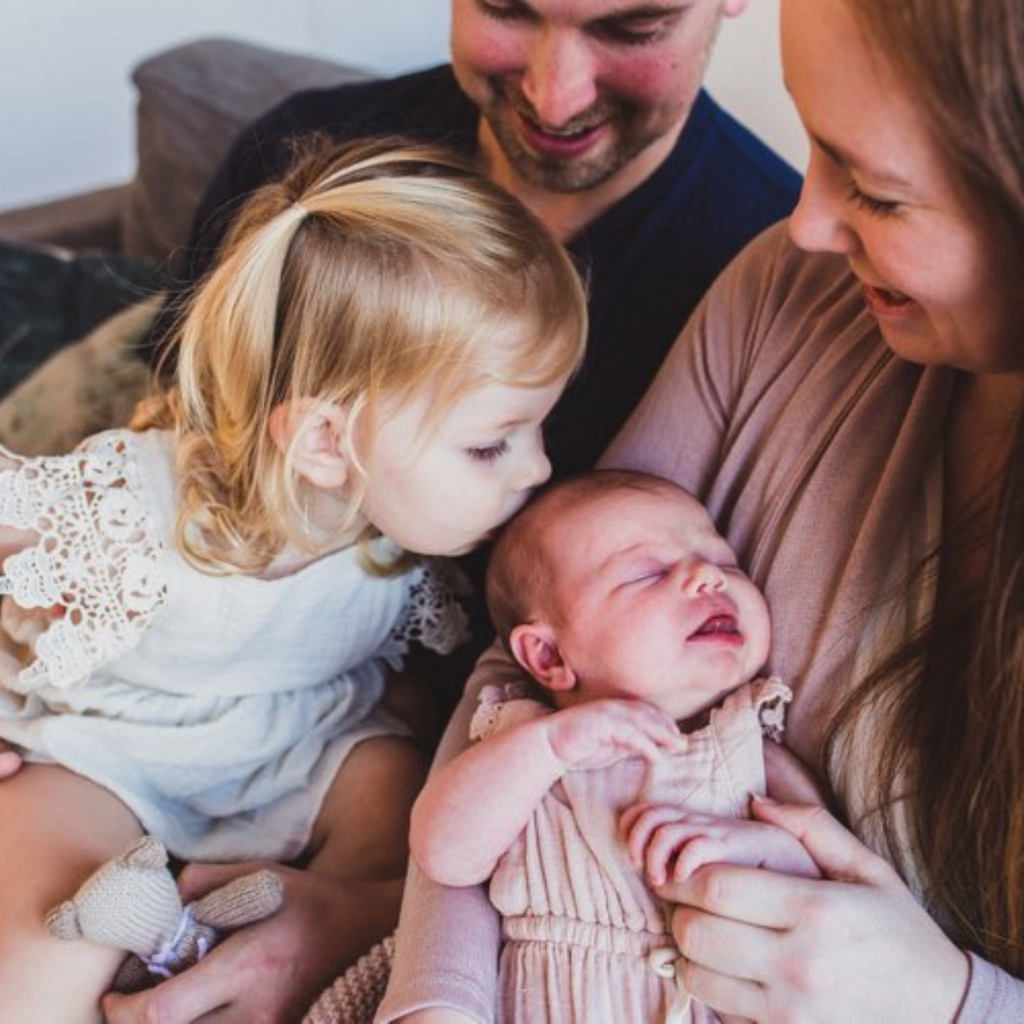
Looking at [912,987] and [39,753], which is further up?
[912,987]

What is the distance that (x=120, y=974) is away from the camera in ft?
4.86

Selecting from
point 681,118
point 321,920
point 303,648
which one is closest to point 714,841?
point 321,920

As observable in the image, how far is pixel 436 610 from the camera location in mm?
1786

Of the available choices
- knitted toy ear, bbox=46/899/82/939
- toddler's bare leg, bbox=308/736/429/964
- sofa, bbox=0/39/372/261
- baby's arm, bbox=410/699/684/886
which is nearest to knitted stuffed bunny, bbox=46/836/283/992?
knitted toy ear, bbox=46/899/82/939

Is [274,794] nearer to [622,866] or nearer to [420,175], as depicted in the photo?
[622,866]

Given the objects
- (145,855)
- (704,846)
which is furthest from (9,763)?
(704,846)

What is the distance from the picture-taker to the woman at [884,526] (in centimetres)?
103

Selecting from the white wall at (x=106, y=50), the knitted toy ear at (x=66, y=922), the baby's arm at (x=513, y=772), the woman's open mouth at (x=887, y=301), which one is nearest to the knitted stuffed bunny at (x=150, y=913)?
the knitted toy ear at (x=66, y=922)

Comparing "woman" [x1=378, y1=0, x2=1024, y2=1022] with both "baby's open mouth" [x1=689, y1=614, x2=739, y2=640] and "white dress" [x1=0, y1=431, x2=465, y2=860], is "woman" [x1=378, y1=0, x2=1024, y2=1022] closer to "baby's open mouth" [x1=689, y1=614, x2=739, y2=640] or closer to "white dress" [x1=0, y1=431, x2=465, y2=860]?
"baby's open mouth" [x1=689, y1=614, x2=739, y2=640]

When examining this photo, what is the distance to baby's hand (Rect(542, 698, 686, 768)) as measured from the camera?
128cm

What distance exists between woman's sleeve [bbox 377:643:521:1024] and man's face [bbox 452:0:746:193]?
89 centimetres

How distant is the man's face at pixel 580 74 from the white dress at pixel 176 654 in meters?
0.55

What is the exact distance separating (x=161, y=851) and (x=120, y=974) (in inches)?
5.8

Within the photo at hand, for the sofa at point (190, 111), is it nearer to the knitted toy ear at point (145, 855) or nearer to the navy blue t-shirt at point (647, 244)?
the navy blue t-shirt at point (647, 244)
